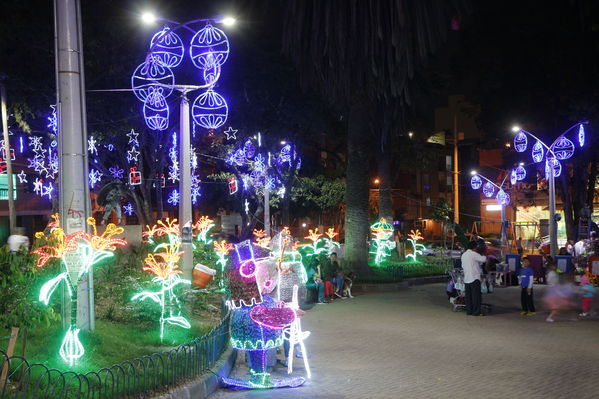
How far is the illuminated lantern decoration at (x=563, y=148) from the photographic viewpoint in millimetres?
Result: 26531

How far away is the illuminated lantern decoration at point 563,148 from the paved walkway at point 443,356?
41.1 feet

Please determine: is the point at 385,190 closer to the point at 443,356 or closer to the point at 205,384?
the point at 443,356

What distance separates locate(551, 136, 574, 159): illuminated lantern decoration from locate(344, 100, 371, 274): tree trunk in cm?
963

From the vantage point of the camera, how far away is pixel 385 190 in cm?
3078

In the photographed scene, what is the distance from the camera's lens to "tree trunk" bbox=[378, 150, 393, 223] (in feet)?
100

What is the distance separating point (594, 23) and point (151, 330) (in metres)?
11.4

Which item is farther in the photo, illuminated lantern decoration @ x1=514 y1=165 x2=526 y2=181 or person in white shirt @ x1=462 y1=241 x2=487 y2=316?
illuminated lantern decoration @ x1=514 y1=165 x2=526 y2=181

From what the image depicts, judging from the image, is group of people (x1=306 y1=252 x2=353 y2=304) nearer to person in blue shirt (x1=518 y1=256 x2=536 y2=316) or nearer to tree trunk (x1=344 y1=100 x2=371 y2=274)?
tree trunk (x1=344 y1=100 x2=371 y2=274)

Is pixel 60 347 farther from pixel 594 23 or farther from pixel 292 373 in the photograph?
pixel 594 23

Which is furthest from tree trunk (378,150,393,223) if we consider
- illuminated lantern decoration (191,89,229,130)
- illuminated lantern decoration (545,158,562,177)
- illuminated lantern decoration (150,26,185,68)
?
illuminated lantern decoration (150,26,185,68)

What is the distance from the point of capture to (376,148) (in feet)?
101

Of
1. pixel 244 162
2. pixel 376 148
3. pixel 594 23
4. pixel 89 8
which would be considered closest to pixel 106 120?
pixel 89 8

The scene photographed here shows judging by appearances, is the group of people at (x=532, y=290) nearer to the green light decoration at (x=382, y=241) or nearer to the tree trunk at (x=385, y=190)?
the green light decoration at (x=382, y=241)

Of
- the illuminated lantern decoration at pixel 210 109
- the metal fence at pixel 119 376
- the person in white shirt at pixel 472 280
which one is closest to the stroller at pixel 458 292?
the person in white shirt at pixel 472 280
